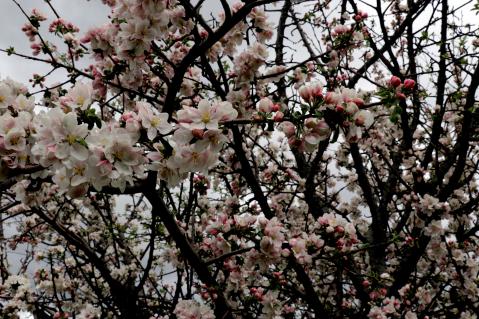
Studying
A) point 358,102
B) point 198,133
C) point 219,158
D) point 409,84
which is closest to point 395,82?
point 409,84

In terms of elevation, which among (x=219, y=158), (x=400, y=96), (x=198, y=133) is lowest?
(x=198, y=133)

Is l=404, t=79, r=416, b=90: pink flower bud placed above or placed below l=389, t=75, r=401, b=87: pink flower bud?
below

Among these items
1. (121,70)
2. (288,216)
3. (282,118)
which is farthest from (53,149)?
(288,216)

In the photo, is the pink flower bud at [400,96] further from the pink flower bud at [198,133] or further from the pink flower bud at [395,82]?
the pink flower bud at [198,133]

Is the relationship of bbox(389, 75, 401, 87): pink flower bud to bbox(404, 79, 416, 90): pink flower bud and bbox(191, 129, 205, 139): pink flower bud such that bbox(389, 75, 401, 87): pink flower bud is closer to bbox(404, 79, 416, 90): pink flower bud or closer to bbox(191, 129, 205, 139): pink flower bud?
bbox(404, 79, 416, 90): pink flower bud

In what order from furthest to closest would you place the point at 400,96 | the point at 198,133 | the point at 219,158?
the point at 219,158 → the point at 400,96 → the point at 198,133

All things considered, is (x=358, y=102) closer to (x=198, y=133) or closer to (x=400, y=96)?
(x=400, y=96)

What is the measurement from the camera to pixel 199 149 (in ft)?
5.44

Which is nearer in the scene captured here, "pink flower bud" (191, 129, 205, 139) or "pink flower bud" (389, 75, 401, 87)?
"pink flower bud" (191, 129, 205, 139)

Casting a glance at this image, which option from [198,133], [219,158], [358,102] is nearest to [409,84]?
[358,102]

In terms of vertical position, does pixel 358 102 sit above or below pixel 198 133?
above

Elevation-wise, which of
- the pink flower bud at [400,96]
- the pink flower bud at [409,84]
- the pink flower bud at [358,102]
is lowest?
the pink flower bud at [400,96]

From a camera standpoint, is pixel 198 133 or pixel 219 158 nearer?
pixel 198 133

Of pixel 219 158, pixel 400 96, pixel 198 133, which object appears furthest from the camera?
pixel 219 158
